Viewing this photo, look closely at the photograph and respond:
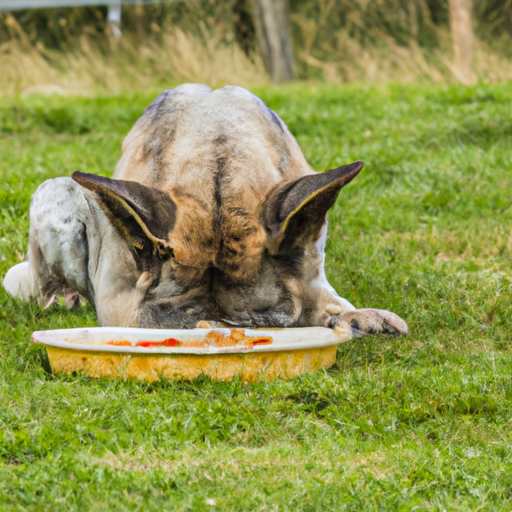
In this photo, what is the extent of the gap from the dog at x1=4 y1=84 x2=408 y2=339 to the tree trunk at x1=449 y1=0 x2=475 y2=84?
10.3 m

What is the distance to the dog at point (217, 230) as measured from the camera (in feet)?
13.1

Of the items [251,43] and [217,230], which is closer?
[217,230]

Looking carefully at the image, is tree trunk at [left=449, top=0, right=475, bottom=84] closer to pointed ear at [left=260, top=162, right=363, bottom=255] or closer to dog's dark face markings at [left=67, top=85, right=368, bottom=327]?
dog's dark face markings at [left=67, top=85, right=368, bottom=327]

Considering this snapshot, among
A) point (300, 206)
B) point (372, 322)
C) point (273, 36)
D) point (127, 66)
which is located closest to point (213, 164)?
point (300, 206)

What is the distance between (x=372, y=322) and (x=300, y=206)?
2.93 feet

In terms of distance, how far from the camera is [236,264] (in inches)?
162

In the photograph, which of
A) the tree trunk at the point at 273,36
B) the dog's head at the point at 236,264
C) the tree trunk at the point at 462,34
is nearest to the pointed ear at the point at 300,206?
the dog's head at the point at 236,264

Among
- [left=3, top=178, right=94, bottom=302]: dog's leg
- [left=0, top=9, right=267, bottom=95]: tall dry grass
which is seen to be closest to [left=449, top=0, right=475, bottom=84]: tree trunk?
[left=0, top=9, right=267, bottom=95]: tall dry grass

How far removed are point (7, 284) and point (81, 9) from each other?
1589 cm

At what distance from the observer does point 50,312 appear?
216 inches

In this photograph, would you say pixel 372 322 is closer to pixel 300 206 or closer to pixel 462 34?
pixel 300 206

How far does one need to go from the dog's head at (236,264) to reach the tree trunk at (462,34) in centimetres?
1080

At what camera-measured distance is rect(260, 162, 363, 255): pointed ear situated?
384 centimetres

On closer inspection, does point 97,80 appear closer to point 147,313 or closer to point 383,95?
point 383,95
